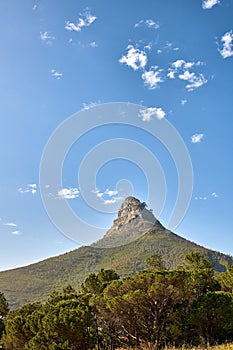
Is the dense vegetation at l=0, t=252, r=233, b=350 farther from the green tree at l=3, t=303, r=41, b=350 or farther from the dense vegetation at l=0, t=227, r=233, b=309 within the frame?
the dense vegetation at l=0, t=227, r=233, b=309

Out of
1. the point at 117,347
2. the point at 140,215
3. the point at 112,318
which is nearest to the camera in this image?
the point at 112,318

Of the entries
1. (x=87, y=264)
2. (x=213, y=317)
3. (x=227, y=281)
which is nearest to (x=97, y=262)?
(x=87, y=264)

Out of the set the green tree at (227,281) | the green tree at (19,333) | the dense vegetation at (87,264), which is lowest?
the green tree at (19,333)

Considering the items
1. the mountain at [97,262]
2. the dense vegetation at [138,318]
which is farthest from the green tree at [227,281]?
the mountain at [97,262]

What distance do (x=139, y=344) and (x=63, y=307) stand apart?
17.4 ft

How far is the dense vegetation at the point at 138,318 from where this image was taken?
22.3 m

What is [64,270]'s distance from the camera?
142 metres

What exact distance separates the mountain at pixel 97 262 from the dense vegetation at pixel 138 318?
86.6m

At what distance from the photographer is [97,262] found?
479 ft

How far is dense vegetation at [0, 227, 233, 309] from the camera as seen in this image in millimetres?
120500

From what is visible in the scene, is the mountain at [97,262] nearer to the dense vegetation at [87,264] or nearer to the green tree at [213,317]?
the dense vegetation at [87,264]

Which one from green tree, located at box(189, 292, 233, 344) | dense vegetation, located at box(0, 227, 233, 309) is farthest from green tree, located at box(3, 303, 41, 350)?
dense vegetation, located at box(0, 227, 233, 309)

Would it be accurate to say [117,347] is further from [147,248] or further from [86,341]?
[147,248]

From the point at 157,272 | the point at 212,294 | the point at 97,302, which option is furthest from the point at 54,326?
the point at 212,294
